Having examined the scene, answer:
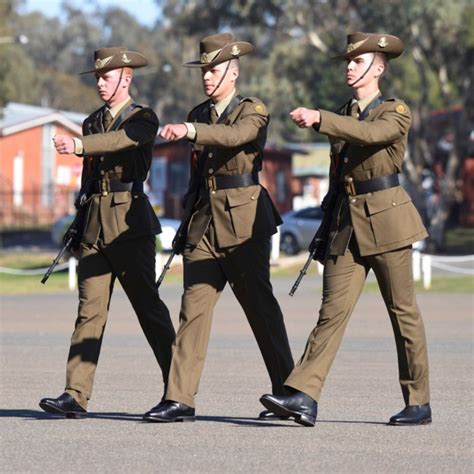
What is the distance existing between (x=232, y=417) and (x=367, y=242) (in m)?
1.43

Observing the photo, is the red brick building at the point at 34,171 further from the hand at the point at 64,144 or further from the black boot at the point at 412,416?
the black boot at the point at 412,416

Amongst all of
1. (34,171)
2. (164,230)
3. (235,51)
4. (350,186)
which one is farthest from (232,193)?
(34,171)

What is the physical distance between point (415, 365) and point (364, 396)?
1837 mm

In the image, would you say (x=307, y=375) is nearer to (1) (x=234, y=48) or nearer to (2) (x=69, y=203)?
(1) (x=234, y=48)

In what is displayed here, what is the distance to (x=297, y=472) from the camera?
6934mm

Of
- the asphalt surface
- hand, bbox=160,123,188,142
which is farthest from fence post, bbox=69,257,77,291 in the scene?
hand, bbox=160,123,188,142

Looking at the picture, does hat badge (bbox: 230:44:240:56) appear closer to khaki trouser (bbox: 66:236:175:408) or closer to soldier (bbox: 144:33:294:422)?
soldier (bbox: 144:33:294:422)

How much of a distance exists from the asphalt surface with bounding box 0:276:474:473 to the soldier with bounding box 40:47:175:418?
37 centimetres

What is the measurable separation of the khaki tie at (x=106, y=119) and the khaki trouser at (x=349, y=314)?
1602 millimetres

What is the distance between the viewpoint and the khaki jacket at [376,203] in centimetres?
818

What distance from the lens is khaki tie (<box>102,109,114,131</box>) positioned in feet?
29.2

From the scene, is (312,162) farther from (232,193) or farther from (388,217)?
(388,217)

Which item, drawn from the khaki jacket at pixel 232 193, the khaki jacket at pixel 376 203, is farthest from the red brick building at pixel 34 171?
the khaki jacket at pixel 376 203

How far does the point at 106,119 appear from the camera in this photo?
8945 millimetres
